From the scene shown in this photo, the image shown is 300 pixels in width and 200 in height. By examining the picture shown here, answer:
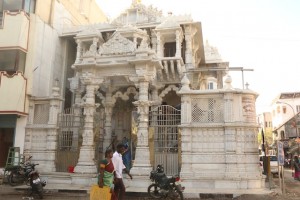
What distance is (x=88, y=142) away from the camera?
1201 cm

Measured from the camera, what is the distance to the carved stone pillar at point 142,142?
11.0 metres

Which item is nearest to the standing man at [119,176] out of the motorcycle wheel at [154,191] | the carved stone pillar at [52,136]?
the motorcycle wheel at [154,191]

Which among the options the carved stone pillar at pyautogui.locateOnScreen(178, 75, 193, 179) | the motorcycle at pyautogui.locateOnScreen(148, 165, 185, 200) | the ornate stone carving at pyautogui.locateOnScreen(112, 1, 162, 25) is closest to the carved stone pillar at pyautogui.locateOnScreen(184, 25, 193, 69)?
the ornate stone carving at pyautogui.locateOnScreen(112, 1, 162, 25)

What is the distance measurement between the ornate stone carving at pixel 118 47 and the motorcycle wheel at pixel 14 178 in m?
6.33

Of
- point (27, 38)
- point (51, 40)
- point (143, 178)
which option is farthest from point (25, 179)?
point (51, 40)

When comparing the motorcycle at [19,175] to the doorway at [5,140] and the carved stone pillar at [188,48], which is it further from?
the carved stone pillar at [188,48]

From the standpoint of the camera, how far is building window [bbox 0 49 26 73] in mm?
14203

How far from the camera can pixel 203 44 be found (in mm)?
19953

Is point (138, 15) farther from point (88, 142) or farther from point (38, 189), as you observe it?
point (38, 189)

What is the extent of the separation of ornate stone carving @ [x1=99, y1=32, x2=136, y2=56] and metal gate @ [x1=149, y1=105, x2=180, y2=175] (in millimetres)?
2858

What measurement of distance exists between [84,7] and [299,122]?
86.6 ft

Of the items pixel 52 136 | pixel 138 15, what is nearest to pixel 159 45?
pixel 138 15

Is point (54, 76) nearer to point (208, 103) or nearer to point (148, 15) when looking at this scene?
point (148, 15)

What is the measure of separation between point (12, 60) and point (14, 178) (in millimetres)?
6211
